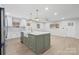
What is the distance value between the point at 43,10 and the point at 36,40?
0.56 m

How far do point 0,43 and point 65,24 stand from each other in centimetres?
123

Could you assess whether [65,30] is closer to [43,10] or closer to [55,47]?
[55,47]

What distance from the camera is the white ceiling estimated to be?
220 cm

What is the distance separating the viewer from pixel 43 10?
2236mm

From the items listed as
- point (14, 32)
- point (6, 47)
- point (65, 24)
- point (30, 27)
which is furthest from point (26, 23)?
point (65, 24)

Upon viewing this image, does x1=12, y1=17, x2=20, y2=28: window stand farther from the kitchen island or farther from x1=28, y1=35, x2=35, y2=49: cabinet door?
x1=28, y1=35, x2=35, y2=49: cabinet door

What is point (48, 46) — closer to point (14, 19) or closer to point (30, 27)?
point (30, 27)

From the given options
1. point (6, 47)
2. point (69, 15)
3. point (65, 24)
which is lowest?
point (6, 47)

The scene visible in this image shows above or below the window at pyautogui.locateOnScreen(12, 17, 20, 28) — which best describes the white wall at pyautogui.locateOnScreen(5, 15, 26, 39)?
below

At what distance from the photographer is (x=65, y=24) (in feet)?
7.39

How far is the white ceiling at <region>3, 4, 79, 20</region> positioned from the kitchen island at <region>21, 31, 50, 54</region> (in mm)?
335

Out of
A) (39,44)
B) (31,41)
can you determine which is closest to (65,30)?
(39,44)

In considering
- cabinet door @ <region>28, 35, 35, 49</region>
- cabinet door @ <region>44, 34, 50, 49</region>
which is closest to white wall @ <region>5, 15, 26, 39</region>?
cabinet door @ <region>28, 35, 35, 49</region>

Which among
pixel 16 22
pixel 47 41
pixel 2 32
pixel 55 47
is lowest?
pixel 55 47
